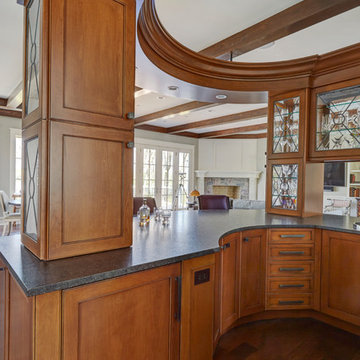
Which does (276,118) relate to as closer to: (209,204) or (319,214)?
(319,214)

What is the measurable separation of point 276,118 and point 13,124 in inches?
229

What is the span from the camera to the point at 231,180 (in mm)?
8891

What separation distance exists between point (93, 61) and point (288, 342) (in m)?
2.42

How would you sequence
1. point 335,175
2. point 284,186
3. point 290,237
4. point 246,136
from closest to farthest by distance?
point 290,237 < point 284,186 < point 335,175 < point 246,136

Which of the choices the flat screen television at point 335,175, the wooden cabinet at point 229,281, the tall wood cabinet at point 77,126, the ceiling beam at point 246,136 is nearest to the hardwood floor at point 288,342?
the wooden cabinet at point 229,281

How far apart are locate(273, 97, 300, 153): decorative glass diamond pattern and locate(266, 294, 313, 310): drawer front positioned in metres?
1.48

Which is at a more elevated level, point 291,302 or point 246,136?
point 246,136

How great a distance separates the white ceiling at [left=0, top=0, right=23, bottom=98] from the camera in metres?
2.53

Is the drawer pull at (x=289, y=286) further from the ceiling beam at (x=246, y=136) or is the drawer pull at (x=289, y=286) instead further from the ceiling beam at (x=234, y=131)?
the ceiling beam at (x=246, y=136)

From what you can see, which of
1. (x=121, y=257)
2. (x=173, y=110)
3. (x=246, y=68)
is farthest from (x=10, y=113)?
(x=121, y=257)

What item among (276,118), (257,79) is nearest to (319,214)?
(276,118)

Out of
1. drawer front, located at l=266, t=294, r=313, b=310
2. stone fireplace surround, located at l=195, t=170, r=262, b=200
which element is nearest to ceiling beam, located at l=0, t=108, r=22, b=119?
stone fireplace surround, located at l=195, t=170, r=262, b=200

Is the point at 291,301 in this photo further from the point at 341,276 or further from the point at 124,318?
the point at 124,318

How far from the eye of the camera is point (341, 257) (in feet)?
7.55
